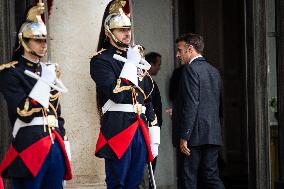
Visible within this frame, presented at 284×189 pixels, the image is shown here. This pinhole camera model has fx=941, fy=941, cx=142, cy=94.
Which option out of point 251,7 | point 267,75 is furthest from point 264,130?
point 251,7

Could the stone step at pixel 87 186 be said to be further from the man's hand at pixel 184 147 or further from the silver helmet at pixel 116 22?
the silver helmet at pixel 116 22

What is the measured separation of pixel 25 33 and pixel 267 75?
11.9 ft

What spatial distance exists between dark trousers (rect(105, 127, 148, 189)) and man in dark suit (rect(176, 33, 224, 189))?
3.82ft

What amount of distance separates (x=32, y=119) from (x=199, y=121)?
2.39 m

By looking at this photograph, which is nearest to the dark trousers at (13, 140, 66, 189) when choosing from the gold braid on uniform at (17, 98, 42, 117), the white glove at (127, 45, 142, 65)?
the gold braid on uniform at (17, 98, 42, 117)

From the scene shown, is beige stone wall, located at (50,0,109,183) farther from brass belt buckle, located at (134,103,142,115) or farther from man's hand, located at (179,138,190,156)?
brass belt buckle, located at (134,103,142,115)

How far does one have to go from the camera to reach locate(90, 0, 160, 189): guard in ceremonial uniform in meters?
7.29

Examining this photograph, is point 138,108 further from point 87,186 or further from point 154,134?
point 87,186

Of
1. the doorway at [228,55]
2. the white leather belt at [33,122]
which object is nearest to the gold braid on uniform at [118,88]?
the white leather belt at [33,122]

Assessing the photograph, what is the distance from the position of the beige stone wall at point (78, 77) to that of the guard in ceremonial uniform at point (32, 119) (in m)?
1.84

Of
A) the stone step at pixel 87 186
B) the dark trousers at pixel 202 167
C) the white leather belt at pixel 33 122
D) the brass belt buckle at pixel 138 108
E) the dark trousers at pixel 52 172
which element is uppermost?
the brass belt buckle at pixel 138 108

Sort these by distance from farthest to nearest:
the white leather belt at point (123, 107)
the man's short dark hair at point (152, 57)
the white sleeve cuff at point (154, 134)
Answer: the man's short dark hair at point (152, 57) < the white sleeve cuff at point (154, 134) < the white leather belt at point (123, 107)

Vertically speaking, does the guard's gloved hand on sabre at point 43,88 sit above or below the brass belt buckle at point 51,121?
above

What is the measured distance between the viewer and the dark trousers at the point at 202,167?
8586 millimetres
